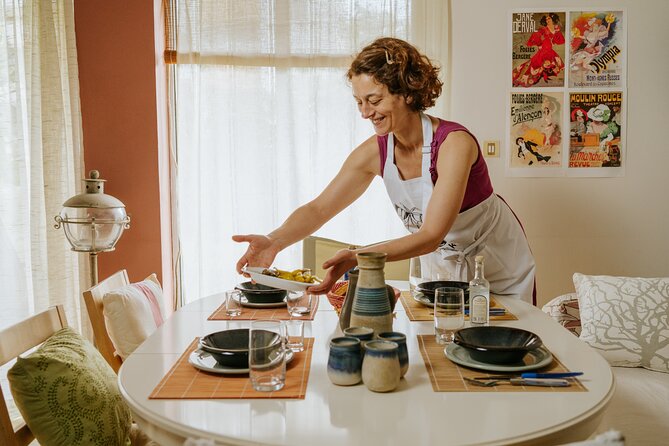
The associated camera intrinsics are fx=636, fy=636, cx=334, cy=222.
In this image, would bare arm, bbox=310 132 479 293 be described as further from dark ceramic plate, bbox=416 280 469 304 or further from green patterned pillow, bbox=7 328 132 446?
green patterned pillow, bbox=7 328 132 446

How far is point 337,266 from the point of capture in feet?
5.11

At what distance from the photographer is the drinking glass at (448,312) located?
1.49 metres

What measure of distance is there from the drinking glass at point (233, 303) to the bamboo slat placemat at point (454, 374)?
0.62 meters

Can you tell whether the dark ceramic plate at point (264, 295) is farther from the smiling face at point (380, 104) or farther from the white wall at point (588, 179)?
the white wall at point (588, 179)

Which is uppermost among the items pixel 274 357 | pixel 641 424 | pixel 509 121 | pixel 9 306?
pixel 509 121

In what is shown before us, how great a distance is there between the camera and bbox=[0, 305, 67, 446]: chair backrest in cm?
136

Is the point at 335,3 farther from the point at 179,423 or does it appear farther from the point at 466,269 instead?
the point at 179,423

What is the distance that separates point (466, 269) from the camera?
2205 mm

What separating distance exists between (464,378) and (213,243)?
250 cm

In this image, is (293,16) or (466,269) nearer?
(466,269)

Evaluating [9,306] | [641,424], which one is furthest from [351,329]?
[9,306]

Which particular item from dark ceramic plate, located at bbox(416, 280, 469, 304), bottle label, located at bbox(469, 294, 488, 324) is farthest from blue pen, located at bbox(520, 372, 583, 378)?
dark ceramic plate, located at bbox(416, 280, 469, 304)

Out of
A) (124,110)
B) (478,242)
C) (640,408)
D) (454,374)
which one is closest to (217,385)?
(454,374)

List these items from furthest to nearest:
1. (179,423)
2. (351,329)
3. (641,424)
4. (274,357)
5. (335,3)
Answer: (335,3)
(641,424)
(351,329)
(274,357)
(179,423)
